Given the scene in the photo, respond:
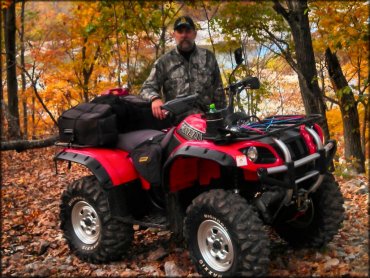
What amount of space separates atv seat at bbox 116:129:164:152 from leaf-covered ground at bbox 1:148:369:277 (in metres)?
1.19

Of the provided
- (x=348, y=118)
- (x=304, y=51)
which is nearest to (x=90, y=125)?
(x=304, y=51)

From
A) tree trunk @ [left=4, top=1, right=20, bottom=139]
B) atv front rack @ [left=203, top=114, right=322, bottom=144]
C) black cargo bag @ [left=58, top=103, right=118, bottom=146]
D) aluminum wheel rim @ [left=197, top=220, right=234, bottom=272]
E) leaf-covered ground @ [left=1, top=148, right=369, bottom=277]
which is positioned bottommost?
leaf-covered ground @ [left=1, top=148, right=369, bottom=277]

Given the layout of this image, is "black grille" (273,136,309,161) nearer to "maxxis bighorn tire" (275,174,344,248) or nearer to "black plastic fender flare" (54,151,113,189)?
"maxxis bighorn tire" (275,174,344,248)

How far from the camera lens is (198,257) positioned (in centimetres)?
379

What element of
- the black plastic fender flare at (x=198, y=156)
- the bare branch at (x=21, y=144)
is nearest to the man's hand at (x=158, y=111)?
the black plastic fender flare at (x=198, y=156)

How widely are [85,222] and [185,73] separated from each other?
204cm

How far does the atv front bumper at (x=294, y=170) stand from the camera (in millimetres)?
3354

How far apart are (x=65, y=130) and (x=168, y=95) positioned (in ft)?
4.17

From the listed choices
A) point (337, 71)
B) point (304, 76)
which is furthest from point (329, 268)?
point (337, 71)

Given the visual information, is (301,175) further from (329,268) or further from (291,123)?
(329,268)

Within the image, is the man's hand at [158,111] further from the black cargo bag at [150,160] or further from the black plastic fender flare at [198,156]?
the black plastic fender flare at [198,156]

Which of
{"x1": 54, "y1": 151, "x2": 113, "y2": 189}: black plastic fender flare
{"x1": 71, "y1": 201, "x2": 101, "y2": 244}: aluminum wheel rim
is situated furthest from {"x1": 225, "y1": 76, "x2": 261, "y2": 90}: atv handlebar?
{"x1": 71, "y1": 201, "x2": 101, "y2": 244}: aluminum wheel rim

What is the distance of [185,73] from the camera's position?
16.8 ft

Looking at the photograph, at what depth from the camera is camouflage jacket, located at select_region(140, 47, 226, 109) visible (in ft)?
16.8
